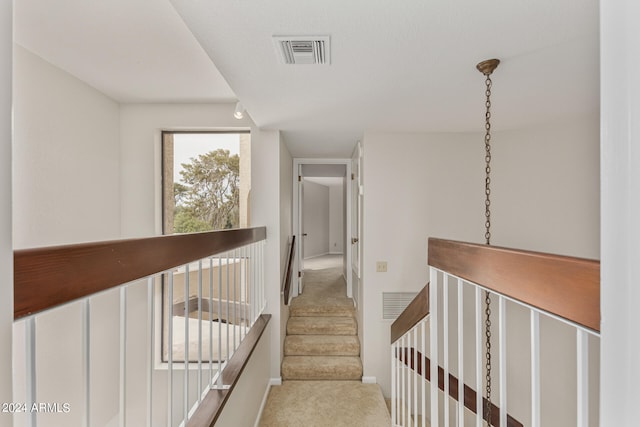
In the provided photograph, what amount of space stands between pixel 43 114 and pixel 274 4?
2.50m

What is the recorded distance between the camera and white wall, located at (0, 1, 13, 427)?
347 millimetres

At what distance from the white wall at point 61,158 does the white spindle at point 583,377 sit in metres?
3.25

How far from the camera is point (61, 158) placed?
2.62 metres

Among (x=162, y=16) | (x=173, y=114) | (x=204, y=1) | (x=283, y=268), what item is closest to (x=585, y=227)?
(x=283, y=268)

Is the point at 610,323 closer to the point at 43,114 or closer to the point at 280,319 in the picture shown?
the point at 280,319

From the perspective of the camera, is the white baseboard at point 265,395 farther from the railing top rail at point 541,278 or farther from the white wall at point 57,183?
the railing top rail at point 541,278

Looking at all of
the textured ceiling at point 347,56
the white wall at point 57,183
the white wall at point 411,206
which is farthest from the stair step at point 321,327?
the textured ceiling at point 347,56

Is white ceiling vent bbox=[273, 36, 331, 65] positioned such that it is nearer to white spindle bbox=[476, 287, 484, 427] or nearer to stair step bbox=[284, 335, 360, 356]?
white spindle bbox=[476, 287, 484, 427]

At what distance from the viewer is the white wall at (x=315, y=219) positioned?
27.3 feet

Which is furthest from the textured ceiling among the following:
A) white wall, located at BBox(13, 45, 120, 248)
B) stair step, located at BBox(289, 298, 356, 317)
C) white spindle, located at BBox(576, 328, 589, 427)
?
stair step, located at BBox(289, 298, 356, 317)

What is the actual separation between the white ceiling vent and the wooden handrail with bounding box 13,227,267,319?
1.06 m

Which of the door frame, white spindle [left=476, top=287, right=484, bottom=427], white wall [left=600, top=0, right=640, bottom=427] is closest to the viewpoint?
white wall [left=600, top=0, right=640, bottom=427]

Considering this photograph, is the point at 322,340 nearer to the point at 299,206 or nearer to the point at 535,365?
the point at 299,206

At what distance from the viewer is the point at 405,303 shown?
3.16m
